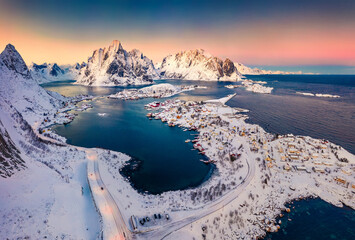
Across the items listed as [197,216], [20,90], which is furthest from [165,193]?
[20,90]

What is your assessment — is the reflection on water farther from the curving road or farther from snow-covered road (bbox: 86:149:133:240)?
snow-covered road (bbox: 86:149:133:240)

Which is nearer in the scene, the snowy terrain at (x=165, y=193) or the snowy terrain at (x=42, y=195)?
the snowy terrain at (x=42, y=195)

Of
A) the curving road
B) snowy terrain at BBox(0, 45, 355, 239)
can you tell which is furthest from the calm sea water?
the curving road

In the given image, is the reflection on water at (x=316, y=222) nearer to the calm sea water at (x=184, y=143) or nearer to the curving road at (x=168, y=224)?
the calm sea water at (x=184, y=143)

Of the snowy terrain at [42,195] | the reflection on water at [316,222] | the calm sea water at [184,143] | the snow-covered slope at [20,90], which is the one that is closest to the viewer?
the snowy terrain at [42,195]

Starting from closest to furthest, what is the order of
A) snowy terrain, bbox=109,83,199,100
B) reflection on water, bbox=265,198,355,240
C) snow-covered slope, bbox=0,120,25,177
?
1. snow-covered slope, bbox=0,120,25,177
2. reflection on water, bbox=265,198,355,240
3. snowy terrain, bbox=109,83,199,100

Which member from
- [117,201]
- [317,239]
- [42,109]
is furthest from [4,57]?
[317,239]

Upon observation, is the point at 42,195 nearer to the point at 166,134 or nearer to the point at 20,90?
the point at 166,134

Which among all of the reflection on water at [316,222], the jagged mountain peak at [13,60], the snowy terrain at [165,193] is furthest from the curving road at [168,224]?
the jagged mountain peak at [13,60]
